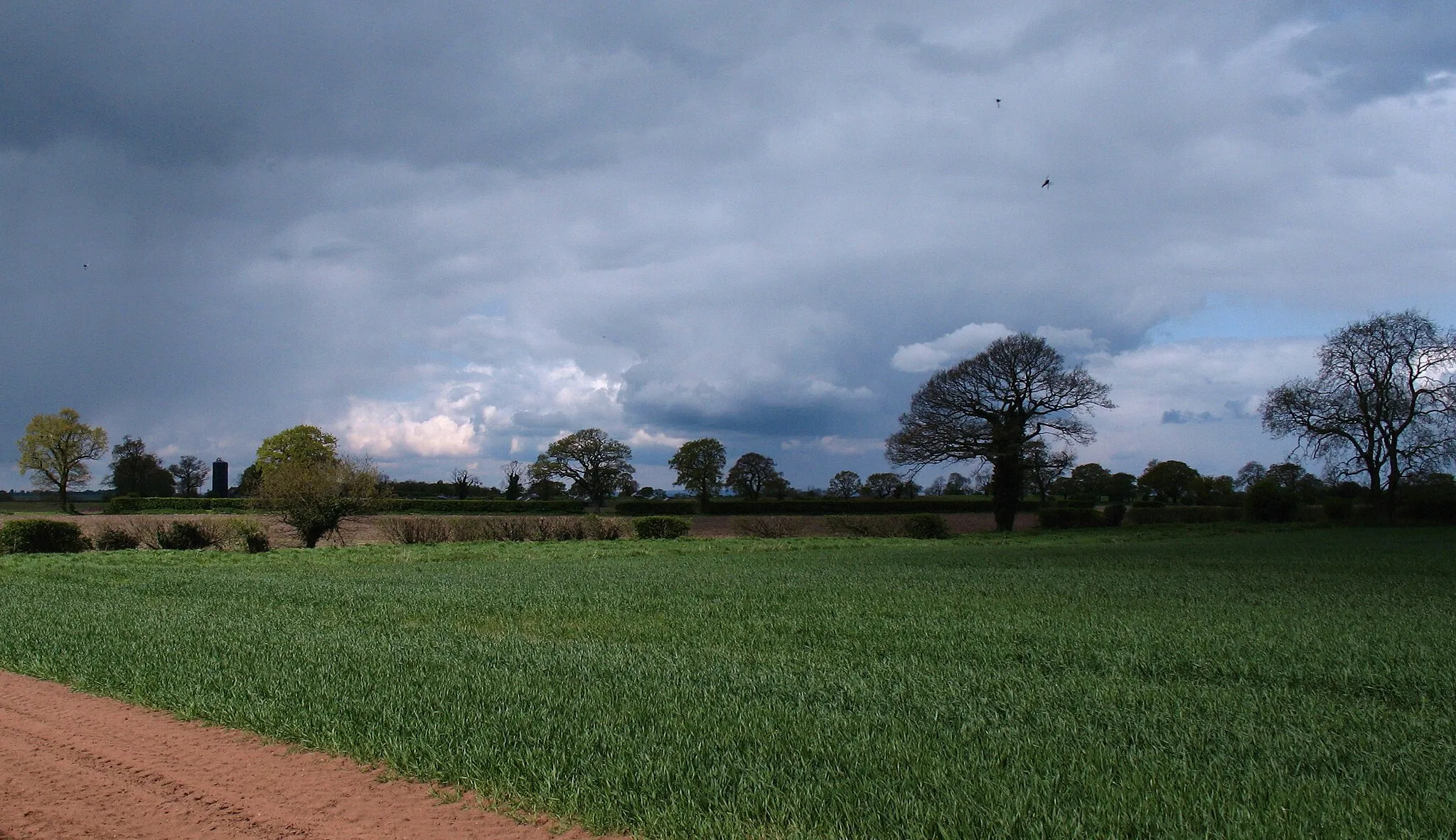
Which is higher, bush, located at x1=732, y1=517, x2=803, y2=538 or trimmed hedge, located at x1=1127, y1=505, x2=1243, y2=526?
bush, located at x1=732, y1=517, x2=803, y2=538

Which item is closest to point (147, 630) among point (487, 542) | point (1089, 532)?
point (487, 542)

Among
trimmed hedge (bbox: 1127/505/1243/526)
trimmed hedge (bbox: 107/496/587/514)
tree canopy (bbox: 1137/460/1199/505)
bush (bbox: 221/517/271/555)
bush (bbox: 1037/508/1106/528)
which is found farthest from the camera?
tree canopy (bbox: 1137/460/1199/505)

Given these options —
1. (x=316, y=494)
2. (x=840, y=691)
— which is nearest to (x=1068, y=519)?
(x=316, y=494)

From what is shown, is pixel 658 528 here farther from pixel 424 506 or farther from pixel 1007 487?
pixel 424 506

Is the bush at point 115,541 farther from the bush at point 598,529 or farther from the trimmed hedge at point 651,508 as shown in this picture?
the trimmed hedge at point 651,508

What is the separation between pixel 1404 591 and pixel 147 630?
18.3 m

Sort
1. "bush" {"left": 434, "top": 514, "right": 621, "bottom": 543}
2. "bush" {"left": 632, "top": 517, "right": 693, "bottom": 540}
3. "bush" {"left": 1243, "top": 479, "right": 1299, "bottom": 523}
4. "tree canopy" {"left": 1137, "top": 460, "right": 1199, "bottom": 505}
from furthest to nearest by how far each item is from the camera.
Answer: "tree canopy" {"left": 1137, "top": 460, "right": 1199, "bottom": 505}, "bush" {"left": 1243, "top": 479, "right": 1299, "bottom": 523}, "bush" {"left": 632, "top": 517, "right": 693, "bottom": 540}, "bush" {"left": 434, "top": 514, "right": 621, "bottom": 543}

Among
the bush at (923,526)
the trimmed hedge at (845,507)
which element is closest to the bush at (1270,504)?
the trimmed hedge at (845,507)

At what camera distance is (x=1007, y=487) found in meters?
46.2

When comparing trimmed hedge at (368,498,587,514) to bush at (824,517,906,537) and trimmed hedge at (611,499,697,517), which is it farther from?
bush at (824,517,906,537)

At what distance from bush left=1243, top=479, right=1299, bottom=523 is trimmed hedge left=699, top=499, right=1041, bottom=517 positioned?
12.5m

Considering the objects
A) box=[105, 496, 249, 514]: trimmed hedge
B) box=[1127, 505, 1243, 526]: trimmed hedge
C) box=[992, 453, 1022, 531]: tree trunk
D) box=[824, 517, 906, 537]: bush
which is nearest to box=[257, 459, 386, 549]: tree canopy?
box=[824, 517, 906, 537]: bush

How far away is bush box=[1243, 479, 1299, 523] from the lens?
51.7 metres

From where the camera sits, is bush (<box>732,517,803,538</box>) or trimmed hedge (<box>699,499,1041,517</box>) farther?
trimmed hedge (<box>699,499,1041,517</box>)
